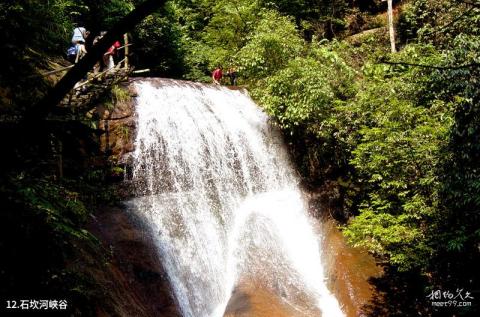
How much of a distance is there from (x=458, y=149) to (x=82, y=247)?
7411mm

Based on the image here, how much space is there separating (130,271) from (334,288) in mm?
5158

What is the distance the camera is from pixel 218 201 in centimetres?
1003

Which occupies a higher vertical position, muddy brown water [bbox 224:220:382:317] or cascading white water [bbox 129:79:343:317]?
cascading white water [bbox 129:79:343:317]

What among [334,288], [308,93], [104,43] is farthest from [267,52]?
[104,43]

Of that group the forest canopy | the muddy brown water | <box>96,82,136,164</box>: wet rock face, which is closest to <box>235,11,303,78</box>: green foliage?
the forest canopy

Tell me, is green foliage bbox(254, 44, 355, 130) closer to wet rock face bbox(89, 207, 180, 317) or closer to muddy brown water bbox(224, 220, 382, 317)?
muddy brown water bbox(224, 220, 382, 317)

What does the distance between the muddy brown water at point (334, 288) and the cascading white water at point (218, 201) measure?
214 mm

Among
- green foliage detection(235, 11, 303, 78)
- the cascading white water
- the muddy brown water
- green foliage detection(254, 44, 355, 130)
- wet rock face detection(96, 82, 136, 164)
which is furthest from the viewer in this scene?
green foliage detection(235, 11, 303, 78)

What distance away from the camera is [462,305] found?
745 centimetres

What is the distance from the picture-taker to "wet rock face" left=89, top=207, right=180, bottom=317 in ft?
21.2

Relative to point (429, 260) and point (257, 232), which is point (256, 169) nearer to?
point (257, 232)

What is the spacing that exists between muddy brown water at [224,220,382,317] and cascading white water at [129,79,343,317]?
21 centimetres

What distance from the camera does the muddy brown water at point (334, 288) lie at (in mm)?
7664

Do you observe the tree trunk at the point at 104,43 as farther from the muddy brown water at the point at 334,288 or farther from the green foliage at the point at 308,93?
the green foliage at the point at 308,93
